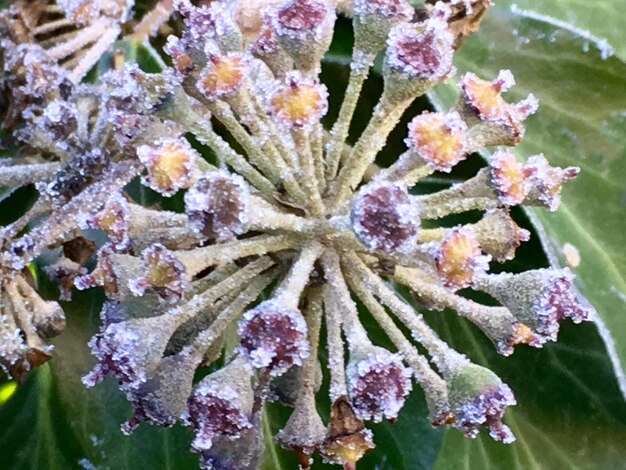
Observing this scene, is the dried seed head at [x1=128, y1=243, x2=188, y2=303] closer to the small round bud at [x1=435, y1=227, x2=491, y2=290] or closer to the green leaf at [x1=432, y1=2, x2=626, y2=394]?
the small round bud at [x1=435, y1=227, x2=491, y2=290]

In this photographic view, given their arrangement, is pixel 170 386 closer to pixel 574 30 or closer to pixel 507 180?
pixel 507 180

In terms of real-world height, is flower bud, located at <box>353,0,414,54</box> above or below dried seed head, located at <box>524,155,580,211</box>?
above

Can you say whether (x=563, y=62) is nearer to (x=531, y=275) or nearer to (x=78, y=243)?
(x=531, y=275)

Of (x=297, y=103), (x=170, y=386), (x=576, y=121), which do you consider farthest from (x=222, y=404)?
(x=576, y=121)

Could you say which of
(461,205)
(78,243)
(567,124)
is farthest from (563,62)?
(78,243)

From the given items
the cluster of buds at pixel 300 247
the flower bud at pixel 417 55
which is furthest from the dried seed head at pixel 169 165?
the flower bud at pixel 417 55

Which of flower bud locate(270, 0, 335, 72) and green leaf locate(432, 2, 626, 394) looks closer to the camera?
flower bud locate(270, 0, 335, 72)

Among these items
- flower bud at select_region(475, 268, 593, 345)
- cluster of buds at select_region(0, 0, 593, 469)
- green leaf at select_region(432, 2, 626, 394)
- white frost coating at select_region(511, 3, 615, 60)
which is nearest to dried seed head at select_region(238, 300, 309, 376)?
cluster of buds at select_region(0, 0, 593, 469)

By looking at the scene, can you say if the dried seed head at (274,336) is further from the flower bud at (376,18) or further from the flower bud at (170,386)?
the flower bud at (376,18)
